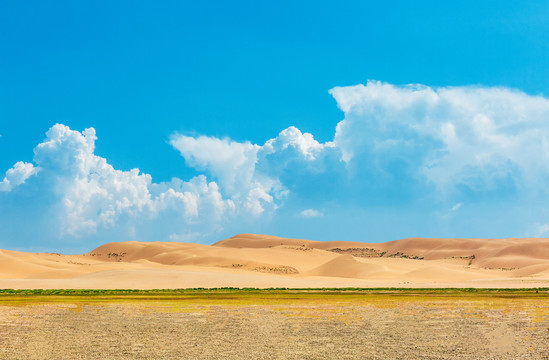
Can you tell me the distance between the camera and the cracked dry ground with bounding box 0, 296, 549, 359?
1811 centimetres

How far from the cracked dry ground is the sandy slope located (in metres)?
29.7

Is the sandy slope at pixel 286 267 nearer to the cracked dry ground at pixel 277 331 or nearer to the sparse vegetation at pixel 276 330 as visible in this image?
the sparse vegetation at pixel 276 330

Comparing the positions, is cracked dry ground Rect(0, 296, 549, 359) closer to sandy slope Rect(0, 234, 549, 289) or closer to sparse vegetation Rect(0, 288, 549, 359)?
sparse vegetation Rect(0, 288, 549, 359)

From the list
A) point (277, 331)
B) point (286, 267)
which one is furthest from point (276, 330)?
point (286, 267)

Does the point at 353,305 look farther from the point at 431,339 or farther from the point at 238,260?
the point at 238,260

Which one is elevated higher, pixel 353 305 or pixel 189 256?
pixel 189 256

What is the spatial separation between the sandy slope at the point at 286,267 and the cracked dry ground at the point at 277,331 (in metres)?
29.7

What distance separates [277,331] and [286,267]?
93.5 m

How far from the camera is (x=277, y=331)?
2280cm

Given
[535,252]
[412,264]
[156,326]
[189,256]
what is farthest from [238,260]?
[156,326]

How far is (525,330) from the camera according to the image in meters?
22.6

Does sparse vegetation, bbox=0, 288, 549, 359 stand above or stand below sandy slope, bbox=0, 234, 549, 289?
below

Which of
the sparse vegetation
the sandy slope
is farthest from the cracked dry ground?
the sandy slope

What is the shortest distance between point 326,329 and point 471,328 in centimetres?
600
